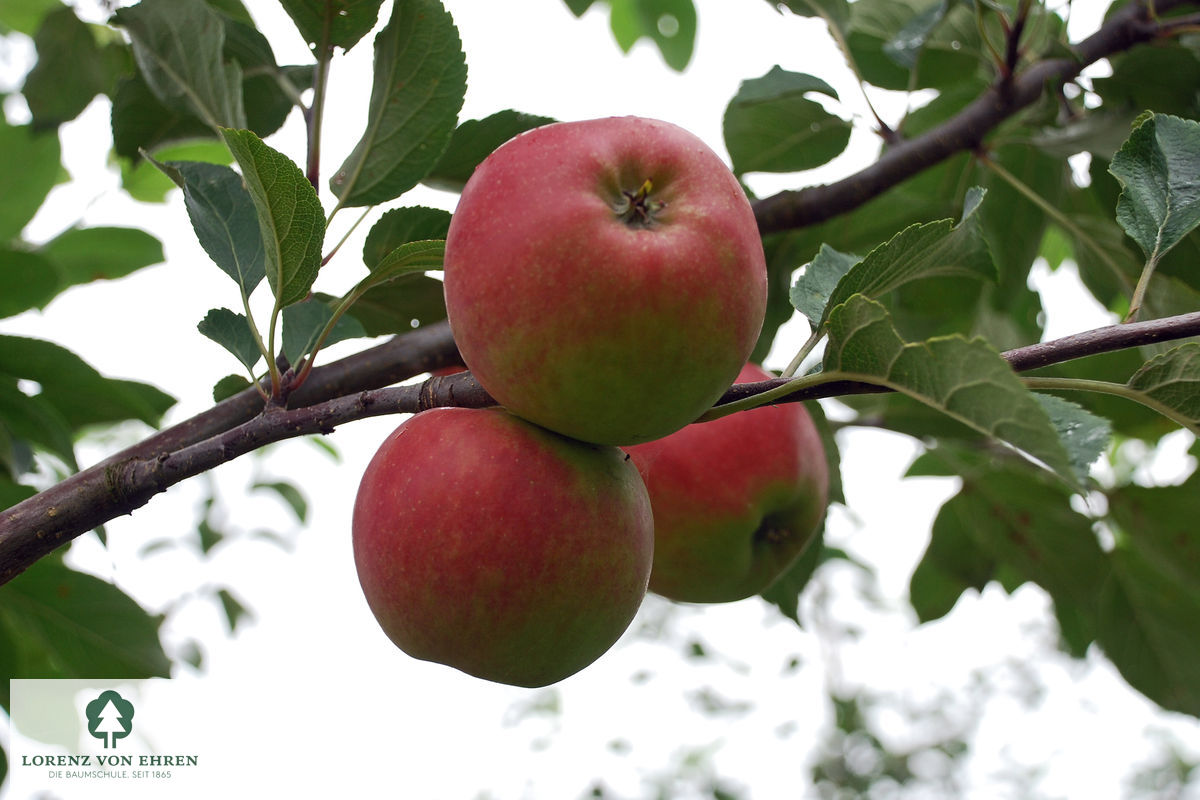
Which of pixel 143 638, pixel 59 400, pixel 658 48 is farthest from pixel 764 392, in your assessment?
pixel 658 48

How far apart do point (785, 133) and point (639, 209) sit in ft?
2.83

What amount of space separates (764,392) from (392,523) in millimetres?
297

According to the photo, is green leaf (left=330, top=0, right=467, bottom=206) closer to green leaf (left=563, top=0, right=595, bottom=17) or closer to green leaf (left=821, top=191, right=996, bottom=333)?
green leaf (left=821, top=191, right=996, bottom=333)

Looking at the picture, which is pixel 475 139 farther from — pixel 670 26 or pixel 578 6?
pixel 670 26

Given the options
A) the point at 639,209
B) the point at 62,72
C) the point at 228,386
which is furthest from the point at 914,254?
the point at 62,72

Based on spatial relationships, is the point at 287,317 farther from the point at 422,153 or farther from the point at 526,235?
the point at 526,235

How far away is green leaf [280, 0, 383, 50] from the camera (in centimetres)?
88

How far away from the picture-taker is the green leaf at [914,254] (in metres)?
0.64

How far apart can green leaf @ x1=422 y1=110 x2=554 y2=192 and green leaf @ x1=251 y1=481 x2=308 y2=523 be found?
68.9 inches

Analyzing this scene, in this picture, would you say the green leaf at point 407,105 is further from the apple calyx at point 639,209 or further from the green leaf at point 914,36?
the green leaf at point 914,36

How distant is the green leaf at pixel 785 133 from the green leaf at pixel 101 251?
0.91 m

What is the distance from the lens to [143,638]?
3.39 ft

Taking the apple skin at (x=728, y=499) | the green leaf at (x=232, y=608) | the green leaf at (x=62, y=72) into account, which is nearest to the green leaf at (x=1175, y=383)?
the apple skin at (x=728, y=499)

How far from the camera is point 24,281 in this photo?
118 centimetres
